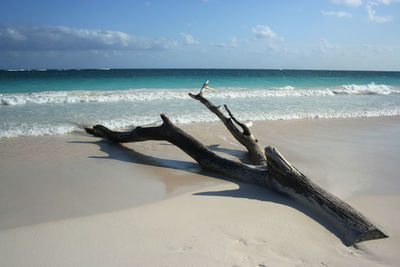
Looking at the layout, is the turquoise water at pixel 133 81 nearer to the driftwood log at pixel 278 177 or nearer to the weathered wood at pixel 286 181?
the driftwood log at pixel 278 177

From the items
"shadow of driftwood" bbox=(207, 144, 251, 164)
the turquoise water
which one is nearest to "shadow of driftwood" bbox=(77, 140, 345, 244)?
"shadow of driftwood" bbox=(207, 144, 251, 164)

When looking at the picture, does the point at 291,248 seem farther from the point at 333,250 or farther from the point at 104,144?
the point at 104,144

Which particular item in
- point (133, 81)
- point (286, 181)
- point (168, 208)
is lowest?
point (168, 208)

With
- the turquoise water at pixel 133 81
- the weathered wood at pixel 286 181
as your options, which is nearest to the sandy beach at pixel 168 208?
the weathered wood at pixel 286 181

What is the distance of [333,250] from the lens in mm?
3035

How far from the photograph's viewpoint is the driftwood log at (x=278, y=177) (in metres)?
3.28

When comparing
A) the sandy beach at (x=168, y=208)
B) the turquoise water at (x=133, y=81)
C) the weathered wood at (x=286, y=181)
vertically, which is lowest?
the sandy beach at (x=168, y=208)

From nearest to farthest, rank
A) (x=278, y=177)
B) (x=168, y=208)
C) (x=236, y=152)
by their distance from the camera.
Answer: (x=168, y=208)
(x=278, y=177)
(x=236, y=152)

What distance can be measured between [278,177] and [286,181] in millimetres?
149

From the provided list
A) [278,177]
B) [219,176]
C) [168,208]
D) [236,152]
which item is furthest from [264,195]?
[236,152]

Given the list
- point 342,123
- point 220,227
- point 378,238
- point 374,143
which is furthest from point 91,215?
point 342,123

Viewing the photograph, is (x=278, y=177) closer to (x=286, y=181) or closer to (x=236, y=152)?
(x=286, y=181)

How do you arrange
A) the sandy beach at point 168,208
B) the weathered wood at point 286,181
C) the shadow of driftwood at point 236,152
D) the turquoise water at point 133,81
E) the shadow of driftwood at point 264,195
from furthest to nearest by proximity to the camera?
the turquoise water at point 133,81
the shadow of driftwood at point 236,152
the shadow of driftwood at point 264,195
the weathered wood at point 286,181
the sandy beach at point 168,208

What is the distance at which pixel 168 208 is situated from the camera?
390 cm
